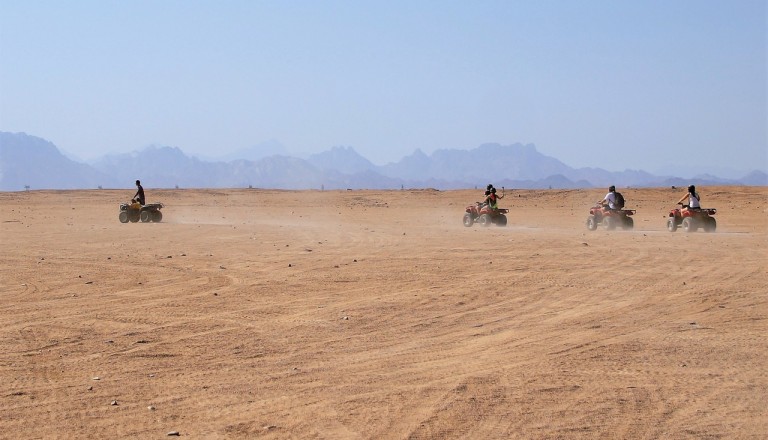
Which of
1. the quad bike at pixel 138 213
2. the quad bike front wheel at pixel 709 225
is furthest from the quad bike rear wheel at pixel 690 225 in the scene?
the quad bike at pixel 138 213

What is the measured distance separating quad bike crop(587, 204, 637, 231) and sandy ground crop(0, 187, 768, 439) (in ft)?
27.0

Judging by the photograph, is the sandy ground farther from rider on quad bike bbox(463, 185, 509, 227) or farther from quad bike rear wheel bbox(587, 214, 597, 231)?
rider on quad bike bbox(463, 185, 509, 227)

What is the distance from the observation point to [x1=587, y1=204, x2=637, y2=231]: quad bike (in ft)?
96.0

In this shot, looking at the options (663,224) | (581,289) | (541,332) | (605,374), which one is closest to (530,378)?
(605,374)

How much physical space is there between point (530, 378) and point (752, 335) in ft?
11.5

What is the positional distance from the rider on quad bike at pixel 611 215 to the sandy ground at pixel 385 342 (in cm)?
823

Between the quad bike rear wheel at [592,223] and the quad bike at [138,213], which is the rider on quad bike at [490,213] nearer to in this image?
the quad bike rear wheel at [592,223]

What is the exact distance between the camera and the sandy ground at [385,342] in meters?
7.34

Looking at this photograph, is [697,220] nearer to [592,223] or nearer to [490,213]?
[592,223]

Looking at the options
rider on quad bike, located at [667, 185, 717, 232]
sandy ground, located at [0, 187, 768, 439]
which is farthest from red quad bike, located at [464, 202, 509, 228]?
sandy ground, located at [0, 187, 768, 439]

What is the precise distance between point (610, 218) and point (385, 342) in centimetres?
2036

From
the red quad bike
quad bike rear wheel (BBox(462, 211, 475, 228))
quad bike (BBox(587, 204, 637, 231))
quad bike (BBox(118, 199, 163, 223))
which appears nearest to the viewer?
quad bike (BBox(587, 204, 637, 231))

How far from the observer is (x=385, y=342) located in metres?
10.3

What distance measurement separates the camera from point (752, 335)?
418 inches
